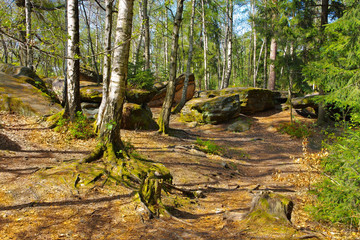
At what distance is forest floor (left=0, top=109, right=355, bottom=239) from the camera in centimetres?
314

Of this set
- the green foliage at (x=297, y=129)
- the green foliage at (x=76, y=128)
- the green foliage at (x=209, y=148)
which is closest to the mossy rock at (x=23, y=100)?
the green foliage at (x=76, y=128)

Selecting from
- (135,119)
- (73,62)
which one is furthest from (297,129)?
(73,62)

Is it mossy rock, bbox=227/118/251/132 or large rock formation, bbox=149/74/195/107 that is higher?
large rock formation, bbox=149/74/195/107

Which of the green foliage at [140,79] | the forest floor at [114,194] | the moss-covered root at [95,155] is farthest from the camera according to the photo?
the green foliage at [140,79]

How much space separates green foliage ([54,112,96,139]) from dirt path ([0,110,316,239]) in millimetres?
340

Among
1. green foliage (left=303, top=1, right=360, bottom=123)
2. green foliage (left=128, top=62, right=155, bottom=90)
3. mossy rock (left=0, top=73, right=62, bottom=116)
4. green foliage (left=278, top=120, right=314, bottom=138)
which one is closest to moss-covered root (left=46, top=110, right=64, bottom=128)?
mossy rock (left=0, top=73, right=62, bottom=116)

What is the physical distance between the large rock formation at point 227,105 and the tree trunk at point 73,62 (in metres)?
9.24

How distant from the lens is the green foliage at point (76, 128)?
7.52 meters

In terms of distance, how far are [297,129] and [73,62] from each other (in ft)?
39.5

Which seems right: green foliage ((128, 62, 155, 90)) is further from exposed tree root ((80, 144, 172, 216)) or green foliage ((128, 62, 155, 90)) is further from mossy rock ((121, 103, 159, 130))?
exposed tree root ((80, 144, 172, 216))

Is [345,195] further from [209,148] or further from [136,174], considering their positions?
[209,148]

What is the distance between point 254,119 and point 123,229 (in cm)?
1456

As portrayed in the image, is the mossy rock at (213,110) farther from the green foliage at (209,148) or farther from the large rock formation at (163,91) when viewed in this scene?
the green foliage at (209,148)

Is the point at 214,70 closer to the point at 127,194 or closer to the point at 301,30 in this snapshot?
the point at 301,30
